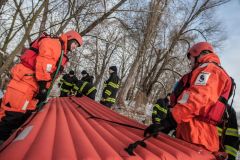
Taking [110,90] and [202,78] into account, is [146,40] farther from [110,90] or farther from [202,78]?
[202,78]

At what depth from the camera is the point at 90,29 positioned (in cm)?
1188

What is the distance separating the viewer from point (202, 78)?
3090 mm

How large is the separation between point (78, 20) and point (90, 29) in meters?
0.86

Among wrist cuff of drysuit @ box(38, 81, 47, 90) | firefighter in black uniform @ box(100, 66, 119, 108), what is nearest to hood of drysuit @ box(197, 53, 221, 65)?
wrist cuff of drysuit @ box(38, 81, 47, 90)

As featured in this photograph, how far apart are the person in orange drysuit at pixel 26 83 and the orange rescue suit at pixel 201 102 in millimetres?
2019

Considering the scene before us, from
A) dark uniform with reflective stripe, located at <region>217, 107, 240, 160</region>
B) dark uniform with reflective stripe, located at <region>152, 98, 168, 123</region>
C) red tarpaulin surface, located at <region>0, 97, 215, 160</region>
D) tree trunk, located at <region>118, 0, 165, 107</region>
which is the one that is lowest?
red tarpaulin surface, located at <region>0, 97, 215, 160</region>

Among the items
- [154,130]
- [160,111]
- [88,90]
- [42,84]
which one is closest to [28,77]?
[42,84]

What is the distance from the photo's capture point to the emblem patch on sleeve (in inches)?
120

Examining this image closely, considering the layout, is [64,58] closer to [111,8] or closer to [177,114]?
[177,114]

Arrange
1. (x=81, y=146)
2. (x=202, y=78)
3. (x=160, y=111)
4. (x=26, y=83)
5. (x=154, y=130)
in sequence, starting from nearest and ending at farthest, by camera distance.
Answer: (x=81, y=146) < (x=202, y=78) < (x=154, y=130) < (x=26, y=83) < (x=160, y=111)

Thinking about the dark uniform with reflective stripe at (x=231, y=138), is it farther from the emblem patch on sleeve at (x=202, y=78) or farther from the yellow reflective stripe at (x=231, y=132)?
the emblem patch on sleeve at (x=202, y=78)

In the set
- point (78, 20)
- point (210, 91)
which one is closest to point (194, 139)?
point (210, 91)

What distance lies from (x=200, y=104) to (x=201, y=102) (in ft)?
0.07

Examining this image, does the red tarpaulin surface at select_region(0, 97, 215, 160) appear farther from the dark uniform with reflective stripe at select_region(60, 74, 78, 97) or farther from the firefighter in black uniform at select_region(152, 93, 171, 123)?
the dark uniform with reflective stripe at select_region(60, 74, 78, 97)
